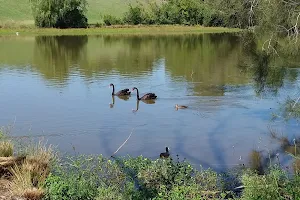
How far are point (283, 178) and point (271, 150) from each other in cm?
412

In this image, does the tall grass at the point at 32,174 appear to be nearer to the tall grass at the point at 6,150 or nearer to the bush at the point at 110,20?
the tall grass at the point at 6,150

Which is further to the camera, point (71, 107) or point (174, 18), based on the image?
point (174, 18)

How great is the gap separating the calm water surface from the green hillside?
135ft

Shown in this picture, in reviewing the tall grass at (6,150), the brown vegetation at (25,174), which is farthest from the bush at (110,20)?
the brown vegetation at (25,174)

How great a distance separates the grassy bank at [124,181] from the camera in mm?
5504

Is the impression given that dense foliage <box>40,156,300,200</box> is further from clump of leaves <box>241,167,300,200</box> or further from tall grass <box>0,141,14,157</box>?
tall grass <box>0,141,14,157</box>

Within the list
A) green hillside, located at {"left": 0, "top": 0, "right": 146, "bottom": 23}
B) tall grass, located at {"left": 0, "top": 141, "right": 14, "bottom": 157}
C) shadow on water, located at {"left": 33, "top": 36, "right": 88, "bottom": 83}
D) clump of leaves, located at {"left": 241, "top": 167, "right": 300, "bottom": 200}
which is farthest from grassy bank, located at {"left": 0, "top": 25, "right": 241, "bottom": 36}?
clump of leaves, located at {"left": 241, "top": 167, "right": 300, "bottom": 200}

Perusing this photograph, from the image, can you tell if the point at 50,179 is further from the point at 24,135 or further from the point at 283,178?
the point at 24,135

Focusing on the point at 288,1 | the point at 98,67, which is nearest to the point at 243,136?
the point at 288,1

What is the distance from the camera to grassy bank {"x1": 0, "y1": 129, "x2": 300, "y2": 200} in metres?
5.50

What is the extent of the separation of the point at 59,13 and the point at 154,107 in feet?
134

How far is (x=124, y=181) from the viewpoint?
637 cm

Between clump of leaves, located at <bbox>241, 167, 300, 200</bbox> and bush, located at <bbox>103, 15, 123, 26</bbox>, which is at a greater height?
bush, located at <bbox>103, 15, 123, 26</bbox>

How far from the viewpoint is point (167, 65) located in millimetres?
24641
